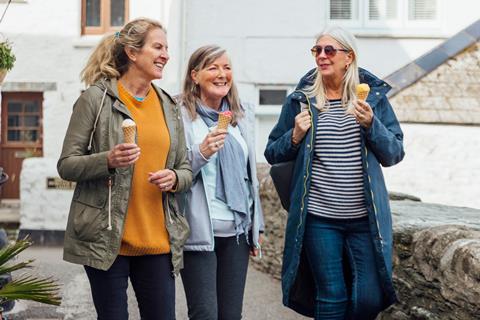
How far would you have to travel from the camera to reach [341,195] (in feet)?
12.7

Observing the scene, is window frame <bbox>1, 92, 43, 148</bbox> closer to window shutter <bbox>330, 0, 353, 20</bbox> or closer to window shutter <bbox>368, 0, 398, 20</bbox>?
window shutter <bbox>330, 0, 353, 20</bbox>

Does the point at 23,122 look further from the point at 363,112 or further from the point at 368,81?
the point at 363,112

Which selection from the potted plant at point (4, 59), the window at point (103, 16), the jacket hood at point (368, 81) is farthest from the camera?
the window at point (103, 16)

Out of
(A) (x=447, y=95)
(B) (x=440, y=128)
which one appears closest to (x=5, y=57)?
(B) (x=440, y=128)

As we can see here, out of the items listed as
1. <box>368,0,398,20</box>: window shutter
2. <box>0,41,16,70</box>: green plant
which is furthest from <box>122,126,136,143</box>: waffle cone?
<box>368,0,398,20</box>: window shutter

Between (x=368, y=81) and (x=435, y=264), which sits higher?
(x=368, y=81)

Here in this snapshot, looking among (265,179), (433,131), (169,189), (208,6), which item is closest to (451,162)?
(433,131)

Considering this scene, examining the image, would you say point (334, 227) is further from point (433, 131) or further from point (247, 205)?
point (433, 131)

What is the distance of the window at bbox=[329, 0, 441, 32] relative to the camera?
14.4 m

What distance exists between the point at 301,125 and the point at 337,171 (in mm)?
278

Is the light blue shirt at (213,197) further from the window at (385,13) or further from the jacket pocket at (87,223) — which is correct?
the window at (385,13)

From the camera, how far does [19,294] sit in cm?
362

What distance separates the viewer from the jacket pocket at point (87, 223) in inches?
133

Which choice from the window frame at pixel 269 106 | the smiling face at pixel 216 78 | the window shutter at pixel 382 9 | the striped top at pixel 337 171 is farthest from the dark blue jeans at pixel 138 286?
the window shutter at pixel 382 9
